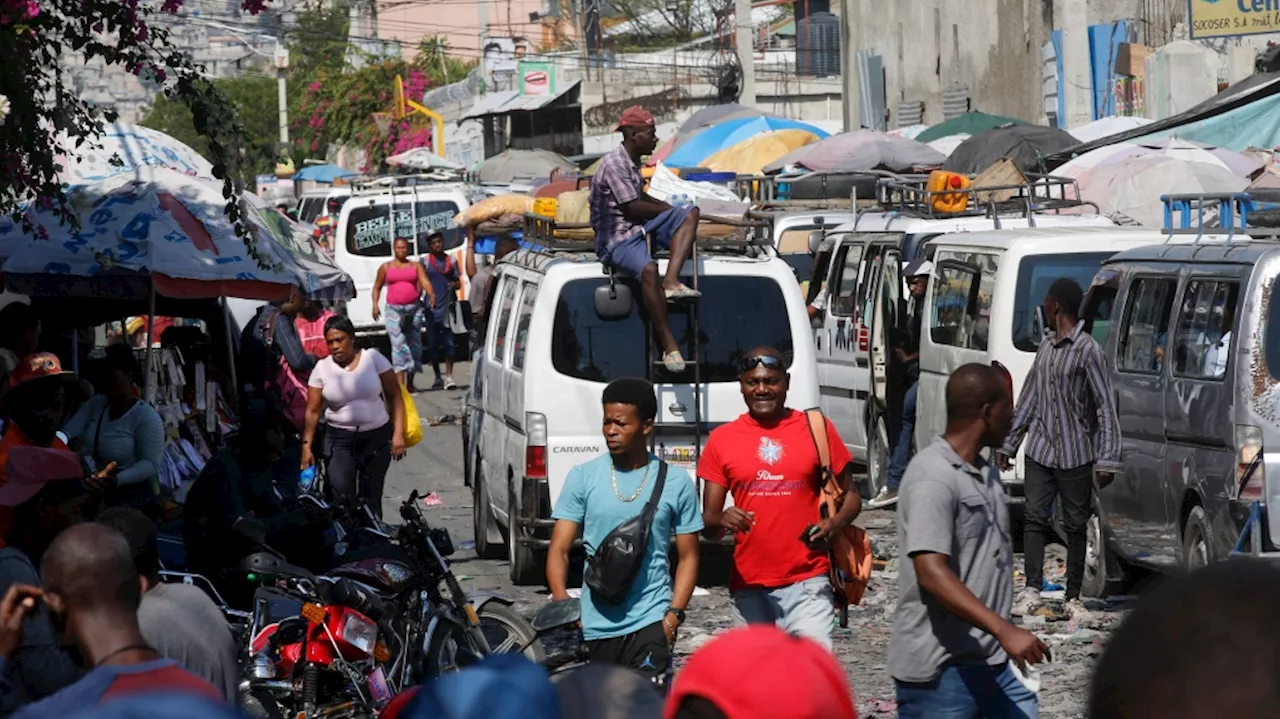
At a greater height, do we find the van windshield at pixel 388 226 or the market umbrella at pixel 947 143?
the market umbrella at pixel 947 143

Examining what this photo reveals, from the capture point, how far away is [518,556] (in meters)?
11.6

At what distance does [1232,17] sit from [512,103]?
104 feet

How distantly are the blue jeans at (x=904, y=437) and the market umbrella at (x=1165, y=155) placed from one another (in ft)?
20.7

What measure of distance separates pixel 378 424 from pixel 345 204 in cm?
1525

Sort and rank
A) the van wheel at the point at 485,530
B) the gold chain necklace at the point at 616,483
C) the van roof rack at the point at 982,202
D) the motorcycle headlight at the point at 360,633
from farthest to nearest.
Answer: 1. the van roof rack at the point at 982,202
2. the van wheel at the point at 485,530
3. the motorcycle headlight at the point at 360,633
4. the gold chain necklace at the point at 616,483

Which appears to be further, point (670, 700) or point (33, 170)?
point (33, 170)

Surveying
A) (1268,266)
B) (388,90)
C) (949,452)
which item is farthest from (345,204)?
(388,90)

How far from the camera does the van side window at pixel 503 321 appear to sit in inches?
490

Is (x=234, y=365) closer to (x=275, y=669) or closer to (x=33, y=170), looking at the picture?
(x=33, y=170)

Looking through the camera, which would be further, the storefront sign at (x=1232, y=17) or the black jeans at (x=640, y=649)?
the storefront sign at (x=1232, y=17)

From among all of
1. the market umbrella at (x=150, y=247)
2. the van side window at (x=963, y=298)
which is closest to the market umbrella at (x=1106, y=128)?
the van side window at (x=963, y=298)

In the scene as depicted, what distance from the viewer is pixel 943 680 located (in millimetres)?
5590

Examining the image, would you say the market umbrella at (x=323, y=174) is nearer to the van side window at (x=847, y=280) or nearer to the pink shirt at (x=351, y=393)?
the van side window at (x=847, y=280)

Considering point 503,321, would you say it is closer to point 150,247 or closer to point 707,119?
point 150,247
